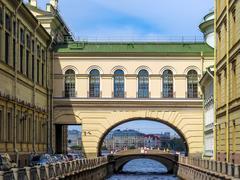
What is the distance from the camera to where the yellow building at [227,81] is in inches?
1485

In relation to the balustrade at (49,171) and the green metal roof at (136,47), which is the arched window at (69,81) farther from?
the balustrade at (49,171)

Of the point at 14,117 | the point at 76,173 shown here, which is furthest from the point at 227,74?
the point at 14,117

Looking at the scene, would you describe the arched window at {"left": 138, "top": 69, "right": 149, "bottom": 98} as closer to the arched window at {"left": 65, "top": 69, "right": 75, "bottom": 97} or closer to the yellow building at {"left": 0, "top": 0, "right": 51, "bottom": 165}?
the arched window at {"left": 65, "top": 69, "right": 75, "bottom": 97}

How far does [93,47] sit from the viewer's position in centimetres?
7175

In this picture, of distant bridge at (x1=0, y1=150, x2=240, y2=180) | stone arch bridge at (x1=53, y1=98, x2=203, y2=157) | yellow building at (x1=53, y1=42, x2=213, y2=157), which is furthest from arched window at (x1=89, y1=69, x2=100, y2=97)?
distant bridge at (x1=0, y1=150, x2=240, y2=180)

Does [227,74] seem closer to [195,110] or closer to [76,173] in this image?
[76,173]

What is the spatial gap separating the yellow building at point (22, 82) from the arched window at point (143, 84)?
989 cm

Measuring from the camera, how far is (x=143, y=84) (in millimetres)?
70062

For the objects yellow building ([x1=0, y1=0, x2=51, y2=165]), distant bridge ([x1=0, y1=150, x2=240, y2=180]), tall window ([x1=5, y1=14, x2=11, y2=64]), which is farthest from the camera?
tall window ([x1=5, y1=14, x2=11, y2=64])

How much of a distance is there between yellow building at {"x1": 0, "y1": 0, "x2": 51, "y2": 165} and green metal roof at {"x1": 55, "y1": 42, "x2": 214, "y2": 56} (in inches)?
153

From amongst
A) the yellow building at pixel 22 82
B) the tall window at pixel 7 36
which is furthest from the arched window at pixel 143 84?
the tall window at pixel 7 36

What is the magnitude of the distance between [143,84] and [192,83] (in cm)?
534

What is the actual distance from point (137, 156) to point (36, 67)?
30.5 metres

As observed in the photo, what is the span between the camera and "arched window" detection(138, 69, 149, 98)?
6988cm
